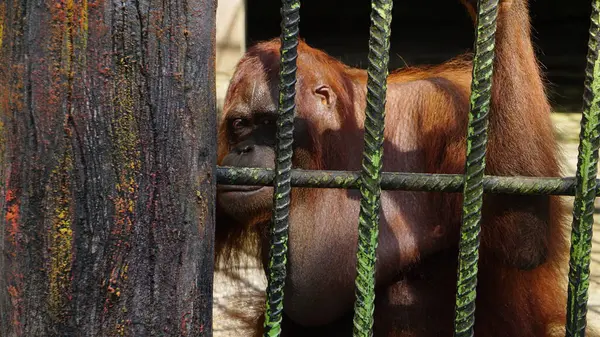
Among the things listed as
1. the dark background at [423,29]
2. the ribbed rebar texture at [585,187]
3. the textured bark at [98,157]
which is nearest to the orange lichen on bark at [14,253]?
the textured bark at [98,157]

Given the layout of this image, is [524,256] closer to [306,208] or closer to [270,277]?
[306,208]

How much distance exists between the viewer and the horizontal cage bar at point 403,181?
1457 millimetres

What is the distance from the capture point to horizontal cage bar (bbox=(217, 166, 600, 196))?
146 cm

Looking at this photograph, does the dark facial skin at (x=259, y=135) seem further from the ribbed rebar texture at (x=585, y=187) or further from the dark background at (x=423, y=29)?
the dark background at (x=423, y=29)

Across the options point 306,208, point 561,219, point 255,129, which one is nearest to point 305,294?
point 306,208

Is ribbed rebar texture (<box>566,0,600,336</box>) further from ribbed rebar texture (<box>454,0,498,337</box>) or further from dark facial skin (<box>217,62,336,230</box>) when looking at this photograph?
dark facial skin (<box>217,62,336,230</box>)

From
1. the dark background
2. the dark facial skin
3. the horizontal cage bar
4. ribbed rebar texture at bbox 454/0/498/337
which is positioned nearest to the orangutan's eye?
the dark facial skin

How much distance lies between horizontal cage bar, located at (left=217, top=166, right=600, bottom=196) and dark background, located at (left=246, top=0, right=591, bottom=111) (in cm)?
634

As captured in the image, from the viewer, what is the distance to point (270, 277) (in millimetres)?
1482

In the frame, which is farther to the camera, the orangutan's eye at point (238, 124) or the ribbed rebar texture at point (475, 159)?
the orangutan's eye at point (238, 124)

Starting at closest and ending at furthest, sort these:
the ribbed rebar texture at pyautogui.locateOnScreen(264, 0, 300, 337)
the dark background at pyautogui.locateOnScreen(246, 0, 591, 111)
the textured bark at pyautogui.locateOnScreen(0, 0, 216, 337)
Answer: the textured bark at pyautogui.locateOnScreen(0, 0, 216, 337), the ribbed rebar texture at pyautogui.locateOnScreen(264, 0, 300, 337), the dark background at pyautogui.locateOnScreen(246, 0, 591, 111)

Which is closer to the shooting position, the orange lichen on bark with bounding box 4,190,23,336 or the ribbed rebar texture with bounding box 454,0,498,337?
the orange lichen on bark with bounding box 4,190,23,336

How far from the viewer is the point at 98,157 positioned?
131 cm

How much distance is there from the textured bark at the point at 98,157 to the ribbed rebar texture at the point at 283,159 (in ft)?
0.42
